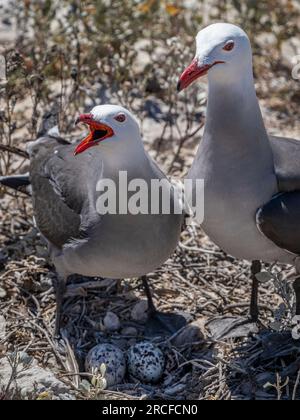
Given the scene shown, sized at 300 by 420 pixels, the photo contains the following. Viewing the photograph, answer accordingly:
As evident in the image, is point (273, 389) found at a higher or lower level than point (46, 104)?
lower

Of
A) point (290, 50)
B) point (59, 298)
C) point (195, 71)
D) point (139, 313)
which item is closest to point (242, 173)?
point (195, 71)

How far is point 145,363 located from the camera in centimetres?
513

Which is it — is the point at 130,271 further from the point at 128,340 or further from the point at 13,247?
the point at 13,247

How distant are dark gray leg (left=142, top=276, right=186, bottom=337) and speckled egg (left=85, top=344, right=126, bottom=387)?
1.43 ft

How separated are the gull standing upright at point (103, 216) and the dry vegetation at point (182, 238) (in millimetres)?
255

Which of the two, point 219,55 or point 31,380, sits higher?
point 219,55

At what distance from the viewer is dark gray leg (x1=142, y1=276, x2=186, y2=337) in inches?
220

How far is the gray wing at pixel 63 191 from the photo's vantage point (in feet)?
17.4

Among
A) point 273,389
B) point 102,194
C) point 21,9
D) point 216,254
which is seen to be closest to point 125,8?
point 21,9

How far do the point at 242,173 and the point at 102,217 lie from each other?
81cm

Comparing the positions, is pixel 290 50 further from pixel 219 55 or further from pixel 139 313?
pixel 219 55

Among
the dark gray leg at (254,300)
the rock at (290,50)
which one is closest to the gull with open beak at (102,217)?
the dark gray leg at (254,300)
